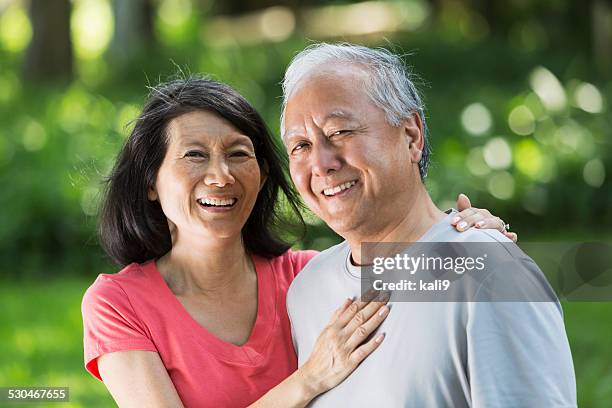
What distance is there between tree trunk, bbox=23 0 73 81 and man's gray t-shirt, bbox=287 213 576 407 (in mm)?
12305

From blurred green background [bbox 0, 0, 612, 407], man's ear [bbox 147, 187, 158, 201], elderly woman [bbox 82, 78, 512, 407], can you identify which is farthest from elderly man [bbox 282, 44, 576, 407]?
blurred green background [bbox 0, 0, 612, 407]

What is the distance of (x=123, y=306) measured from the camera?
2904 mm

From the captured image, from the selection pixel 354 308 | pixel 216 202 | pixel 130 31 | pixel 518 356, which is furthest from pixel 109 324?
pixel 130 31

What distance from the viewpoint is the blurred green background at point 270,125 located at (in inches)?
255

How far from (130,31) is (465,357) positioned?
15017mm

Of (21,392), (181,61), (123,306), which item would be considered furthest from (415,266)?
(181,61)

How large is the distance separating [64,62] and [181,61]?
5.54 feet

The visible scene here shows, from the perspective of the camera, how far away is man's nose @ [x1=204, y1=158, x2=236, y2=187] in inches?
115

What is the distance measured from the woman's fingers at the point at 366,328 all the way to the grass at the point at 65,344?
9.20 feet

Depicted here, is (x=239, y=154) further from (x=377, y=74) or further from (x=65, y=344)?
(x=65, y=344)

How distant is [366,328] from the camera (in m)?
2.57

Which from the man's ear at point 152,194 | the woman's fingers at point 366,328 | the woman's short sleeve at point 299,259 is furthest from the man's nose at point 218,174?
the woman's fingers at point 366,328

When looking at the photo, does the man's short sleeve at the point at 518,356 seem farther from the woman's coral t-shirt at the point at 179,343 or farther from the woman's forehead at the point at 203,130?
the woman's forehead at the point at 203,130

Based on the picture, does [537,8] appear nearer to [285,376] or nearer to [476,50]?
[476,50]
